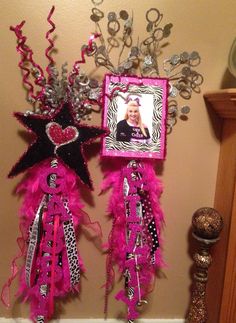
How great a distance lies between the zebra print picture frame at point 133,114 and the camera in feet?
3.55

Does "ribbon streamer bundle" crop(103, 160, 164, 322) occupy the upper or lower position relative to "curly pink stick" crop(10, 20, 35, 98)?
lower

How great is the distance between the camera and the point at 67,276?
1108 mm

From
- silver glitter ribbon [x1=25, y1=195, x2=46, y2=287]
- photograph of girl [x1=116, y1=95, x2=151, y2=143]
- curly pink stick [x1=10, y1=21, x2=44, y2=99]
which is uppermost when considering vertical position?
curly pink stick [x1=10, y1=21, x2=44, y2=99]

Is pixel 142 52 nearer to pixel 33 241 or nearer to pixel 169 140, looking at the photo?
pixel 169 140

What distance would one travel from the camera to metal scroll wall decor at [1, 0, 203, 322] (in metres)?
1.06

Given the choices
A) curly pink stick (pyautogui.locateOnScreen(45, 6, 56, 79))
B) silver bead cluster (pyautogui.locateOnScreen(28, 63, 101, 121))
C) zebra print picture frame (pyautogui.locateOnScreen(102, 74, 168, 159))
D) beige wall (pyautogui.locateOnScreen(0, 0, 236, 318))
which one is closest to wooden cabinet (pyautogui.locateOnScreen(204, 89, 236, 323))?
beige wall (pyautogui.locateOnScreen(0, 0, 236, 318))

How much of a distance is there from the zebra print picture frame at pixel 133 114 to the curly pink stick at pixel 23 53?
0.76 ft

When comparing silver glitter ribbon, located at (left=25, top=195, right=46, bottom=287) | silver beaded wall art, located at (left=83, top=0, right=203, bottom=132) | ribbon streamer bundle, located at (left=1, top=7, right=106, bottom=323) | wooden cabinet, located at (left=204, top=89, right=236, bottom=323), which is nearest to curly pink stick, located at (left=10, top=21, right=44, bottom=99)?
ribbon streamer bundle, located at (left=1, top=7, right=106, bottom=323)

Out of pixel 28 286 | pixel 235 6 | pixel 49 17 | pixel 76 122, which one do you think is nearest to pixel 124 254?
pixel 28 286

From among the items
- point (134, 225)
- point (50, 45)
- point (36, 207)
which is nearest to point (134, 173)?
point (134, 225)

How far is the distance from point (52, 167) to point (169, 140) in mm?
396

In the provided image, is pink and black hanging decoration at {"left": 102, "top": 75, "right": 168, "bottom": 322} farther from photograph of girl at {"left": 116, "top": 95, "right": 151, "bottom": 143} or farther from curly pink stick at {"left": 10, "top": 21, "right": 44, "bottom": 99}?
curly pink stick at {"left": 10, "top": 21, "right": 44, "bottom": 99}

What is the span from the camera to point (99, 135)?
1067mm

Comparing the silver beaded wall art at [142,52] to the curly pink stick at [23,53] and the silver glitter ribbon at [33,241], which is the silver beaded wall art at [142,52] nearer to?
the curly pink stick at [23,53]
